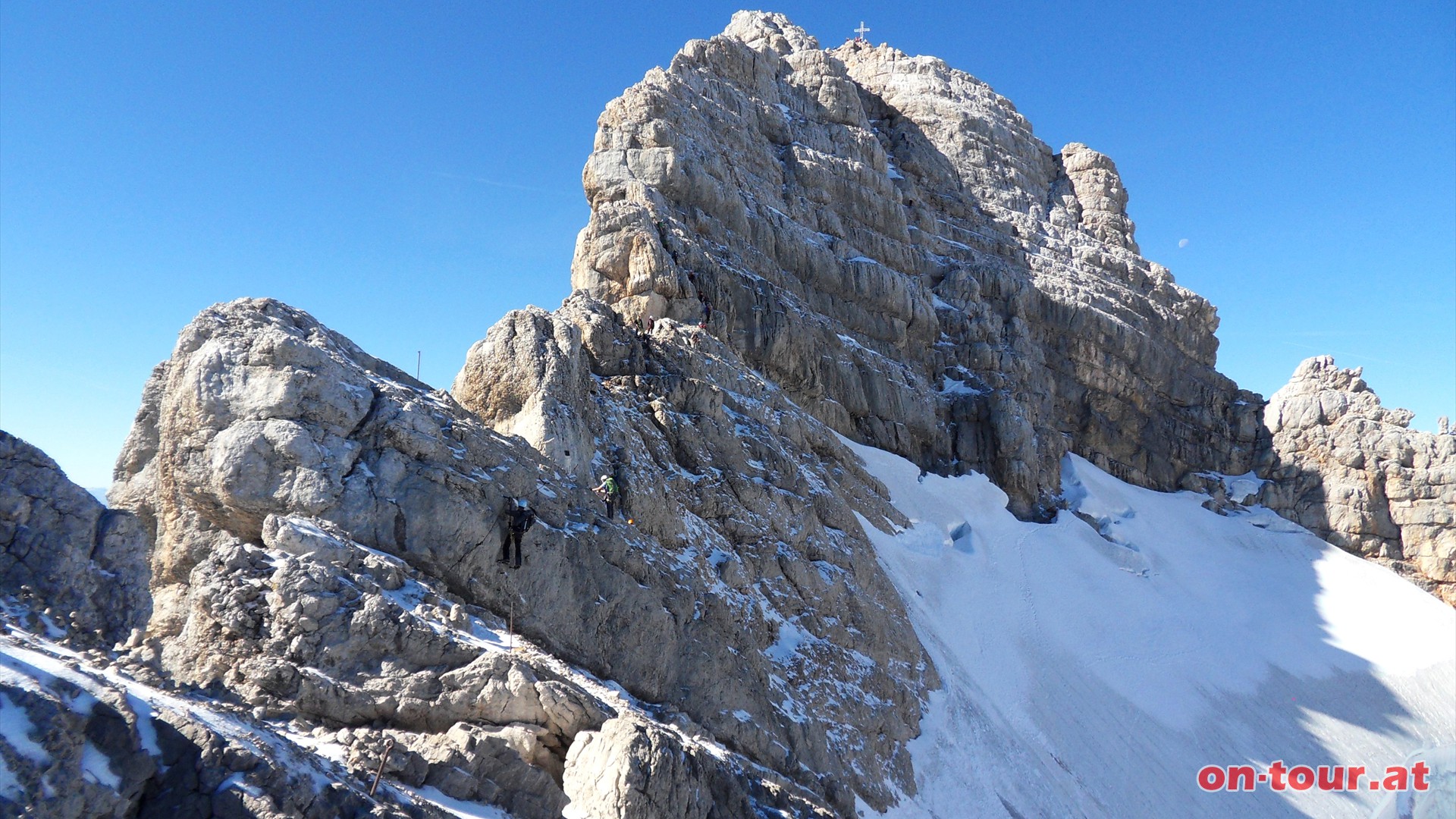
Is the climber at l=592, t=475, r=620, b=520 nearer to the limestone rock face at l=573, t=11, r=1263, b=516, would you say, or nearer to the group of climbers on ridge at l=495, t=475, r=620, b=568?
the group of climbers on ridge at l=495, t=475, r=620, b=568

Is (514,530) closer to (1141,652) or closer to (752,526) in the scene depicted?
(752,526)

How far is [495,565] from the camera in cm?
1532

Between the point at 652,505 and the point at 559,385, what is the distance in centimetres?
363

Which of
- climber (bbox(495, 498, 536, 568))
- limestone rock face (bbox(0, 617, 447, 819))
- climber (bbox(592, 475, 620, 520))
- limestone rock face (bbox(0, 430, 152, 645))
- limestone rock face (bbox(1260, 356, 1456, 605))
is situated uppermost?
limestone rock face (bbox(1260, 356, 1456, 605))

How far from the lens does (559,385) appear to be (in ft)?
67.0

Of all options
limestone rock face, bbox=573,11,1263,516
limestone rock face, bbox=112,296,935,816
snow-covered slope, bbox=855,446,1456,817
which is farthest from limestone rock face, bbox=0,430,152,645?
limestone rock face, bbox=573,11,1263,516

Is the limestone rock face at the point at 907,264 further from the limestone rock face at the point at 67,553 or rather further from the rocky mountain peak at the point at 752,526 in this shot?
the limestone rock face at the point at 67,553

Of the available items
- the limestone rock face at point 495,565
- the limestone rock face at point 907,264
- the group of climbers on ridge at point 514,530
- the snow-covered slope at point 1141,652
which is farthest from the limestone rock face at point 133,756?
the limestone rock face at point 907,264

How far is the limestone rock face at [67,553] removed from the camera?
1027cm

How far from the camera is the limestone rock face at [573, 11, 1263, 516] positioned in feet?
117

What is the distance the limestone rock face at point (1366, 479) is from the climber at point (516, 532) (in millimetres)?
55024

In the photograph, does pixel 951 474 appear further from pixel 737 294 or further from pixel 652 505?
pixel 652 505

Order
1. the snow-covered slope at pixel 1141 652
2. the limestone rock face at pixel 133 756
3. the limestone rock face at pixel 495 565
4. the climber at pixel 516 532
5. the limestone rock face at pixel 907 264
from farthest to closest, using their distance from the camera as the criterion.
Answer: the limestone rock face at pixel 907 264 < the snow-covered slope at pixel 1141 652 < the climber at pixel 516 532 < the limestone rock face at pixel 495 565 < the limestone rock face at pixel 133 756

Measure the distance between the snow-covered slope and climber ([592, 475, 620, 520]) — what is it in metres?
9.37
